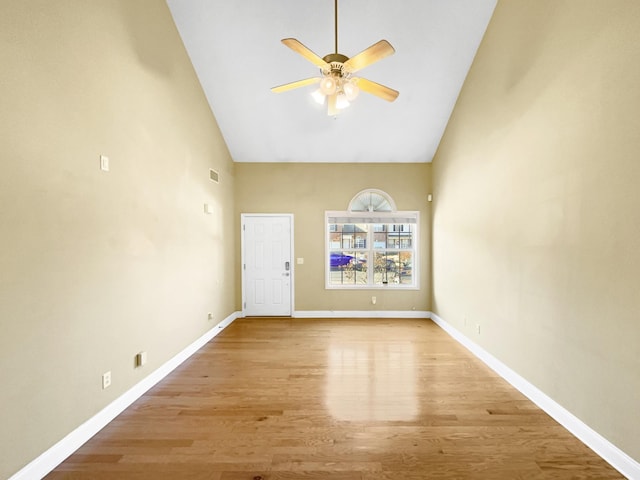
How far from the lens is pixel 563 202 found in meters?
2.31

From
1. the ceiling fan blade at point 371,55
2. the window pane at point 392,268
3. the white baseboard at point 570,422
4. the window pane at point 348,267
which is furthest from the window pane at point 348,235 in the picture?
the ceiling fan blade at point 371,55

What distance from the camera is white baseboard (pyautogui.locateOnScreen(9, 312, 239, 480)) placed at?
1735 millimetres

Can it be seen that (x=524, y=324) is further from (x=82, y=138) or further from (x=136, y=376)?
(x=82, y=138)

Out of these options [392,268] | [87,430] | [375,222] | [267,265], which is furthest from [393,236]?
[87,430]

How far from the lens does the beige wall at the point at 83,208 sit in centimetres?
166

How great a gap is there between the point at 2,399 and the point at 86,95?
2.01m

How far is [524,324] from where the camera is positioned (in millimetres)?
2807

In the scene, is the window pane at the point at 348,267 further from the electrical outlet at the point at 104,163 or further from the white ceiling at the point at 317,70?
the electrical outlet at the point at 104,163

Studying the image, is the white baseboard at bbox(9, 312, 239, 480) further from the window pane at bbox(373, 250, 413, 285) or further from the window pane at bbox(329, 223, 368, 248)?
the window pane at bbox(373, 250, 413, 285)

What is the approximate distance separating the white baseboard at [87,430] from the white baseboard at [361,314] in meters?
2.54

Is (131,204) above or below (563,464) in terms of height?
above

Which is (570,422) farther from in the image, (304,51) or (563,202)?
(304,51)

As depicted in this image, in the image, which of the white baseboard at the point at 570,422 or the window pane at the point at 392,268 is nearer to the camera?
the white baseboard at the point at 570,422

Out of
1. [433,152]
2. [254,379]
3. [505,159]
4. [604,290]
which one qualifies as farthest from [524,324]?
[433,152]
